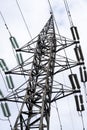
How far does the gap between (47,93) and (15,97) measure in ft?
4.83

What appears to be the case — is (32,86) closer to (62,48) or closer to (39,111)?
(39,111)

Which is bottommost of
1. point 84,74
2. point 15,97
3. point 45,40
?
point 84,74

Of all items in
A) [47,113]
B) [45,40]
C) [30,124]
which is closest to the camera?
[30,124]

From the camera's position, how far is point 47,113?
1398 cm

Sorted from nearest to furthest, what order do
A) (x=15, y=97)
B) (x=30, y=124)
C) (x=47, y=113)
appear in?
(x=30, y=124) → (x=47, y=113) → (x=15, y=97)

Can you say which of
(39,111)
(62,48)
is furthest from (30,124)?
(62,48)

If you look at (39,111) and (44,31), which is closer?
(39,111)

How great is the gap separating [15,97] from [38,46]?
4.07 meters

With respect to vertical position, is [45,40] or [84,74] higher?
[45,40]

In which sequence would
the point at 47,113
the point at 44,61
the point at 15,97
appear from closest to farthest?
the point at 47,113 → the point at 15,97 → the point at 44,61

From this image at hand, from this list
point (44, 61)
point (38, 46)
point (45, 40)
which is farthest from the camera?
point (45, 40)

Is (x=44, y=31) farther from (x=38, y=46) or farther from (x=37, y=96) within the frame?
(x=37, y=96)

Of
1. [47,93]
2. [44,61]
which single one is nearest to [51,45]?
[44,61]

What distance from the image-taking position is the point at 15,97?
1506cm
